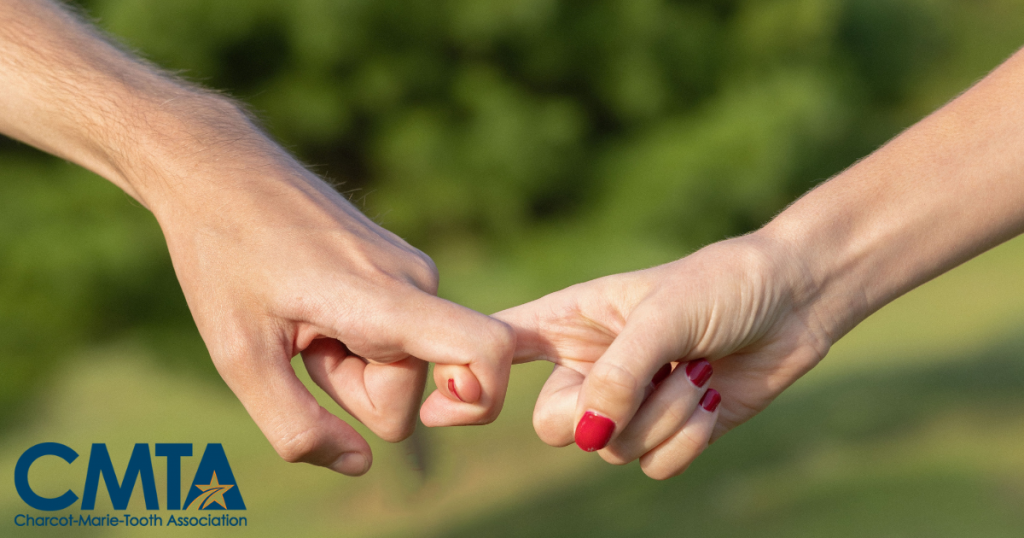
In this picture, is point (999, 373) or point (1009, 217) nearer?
point (1009, 217)

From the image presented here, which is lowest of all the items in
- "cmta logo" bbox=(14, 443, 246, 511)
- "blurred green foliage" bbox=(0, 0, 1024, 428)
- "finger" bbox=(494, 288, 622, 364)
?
"finger" bbox=(494, 288, 622, 364)

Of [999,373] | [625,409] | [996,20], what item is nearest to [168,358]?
[625,409]

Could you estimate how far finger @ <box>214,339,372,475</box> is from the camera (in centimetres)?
64

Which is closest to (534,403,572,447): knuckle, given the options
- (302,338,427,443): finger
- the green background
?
(302,338,427,443): finger

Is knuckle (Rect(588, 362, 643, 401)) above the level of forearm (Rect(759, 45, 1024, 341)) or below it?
below

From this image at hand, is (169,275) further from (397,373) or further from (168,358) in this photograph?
(397,373)

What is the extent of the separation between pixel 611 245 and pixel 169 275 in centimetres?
110

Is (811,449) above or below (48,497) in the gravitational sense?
below

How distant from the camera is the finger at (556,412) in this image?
2.18ft

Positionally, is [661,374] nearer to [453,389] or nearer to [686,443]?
[686,443]

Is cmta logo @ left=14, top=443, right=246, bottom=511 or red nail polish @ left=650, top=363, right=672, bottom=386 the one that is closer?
red nail polish @ left=650, top=363, right=672, bottom=386

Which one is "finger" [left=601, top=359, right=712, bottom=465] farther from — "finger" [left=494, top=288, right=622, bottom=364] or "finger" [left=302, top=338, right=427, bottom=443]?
"finger" [left=302, top=338, right=427, bottom=443]

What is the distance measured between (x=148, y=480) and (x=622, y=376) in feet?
4.27

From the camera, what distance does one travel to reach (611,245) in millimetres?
1934
